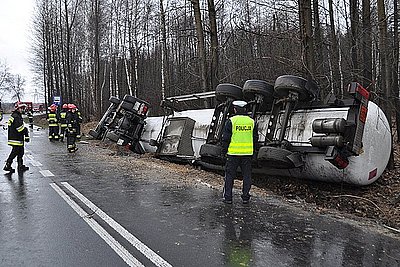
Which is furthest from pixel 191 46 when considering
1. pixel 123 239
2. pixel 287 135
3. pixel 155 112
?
pixel 123 239

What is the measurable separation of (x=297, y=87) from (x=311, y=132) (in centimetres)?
89

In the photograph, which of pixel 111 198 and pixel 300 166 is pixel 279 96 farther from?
pixel 111 198

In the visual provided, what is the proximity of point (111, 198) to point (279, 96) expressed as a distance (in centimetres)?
383

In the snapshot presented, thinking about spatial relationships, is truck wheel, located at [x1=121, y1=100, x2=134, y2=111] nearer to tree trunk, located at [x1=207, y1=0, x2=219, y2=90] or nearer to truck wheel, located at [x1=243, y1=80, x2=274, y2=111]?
tree trunk, located at [x1=207, y1=0, x2=219, y2=90]

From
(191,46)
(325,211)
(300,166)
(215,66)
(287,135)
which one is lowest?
(325,211)

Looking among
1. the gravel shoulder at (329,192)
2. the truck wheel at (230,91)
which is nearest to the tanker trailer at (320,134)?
the gravel shoulder at (329,192)

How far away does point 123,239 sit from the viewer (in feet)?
16.6

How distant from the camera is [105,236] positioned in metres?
5.18

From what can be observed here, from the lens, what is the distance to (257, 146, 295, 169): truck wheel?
7.77m

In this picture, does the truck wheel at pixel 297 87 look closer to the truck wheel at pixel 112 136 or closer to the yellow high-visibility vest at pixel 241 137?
the yellow high-visibility vest at pixel 241 137

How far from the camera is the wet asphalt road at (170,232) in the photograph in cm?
450

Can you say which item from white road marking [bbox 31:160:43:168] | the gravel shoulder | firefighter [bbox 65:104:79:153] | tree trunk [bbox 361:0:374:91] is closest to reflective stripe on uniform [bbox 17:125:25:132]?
white road marking [bbox 31:160:43:168]

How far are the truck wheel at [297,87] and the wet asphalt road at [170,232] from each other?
2.11 metres

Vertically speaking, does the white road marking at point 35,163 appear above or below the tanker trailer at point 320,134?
below
